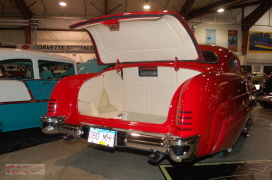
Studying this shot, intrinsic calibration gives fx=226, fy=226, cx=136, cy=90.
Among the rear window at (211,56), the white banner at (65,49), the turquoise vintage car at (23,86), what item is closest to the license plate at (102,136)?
the rear window at (211,56)

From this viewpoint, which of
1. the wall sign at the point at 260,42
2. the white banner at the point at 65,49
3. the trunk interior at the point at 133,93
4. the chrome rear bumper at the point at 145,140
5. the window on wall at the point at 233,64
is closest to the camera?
the chrome rear bumper at the point at 145,140

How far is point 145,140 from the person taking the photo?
2346mm

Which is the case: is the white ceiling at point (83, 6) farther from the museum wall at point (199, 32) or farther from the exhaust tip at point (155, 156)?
the exhaust tip at point (155, 156)

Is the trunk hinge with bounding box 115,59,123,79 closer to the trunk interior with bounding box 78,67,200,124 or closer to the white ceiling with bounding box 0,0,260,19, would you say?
the trunk interior with bounding box 78,67,200,124

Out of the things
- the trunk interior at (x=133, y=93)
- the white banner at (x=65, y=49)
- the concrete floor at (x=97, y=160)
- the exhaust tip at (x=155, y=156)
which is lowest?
the concrete floor at (x=97, y=160)

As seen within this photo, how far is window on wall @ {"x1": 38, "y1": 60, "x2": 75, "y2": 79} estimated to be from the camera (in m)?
4.82

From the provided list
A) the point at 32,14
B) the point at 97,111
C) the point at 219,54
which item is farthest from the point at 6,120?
the point at 32,14

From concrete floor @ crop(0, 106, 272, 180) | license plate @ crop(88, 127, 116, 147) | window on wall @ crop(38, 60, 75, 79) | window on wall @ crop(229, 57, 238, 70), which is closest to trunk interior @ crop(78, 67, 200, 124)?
license plate @ crop(88, 127, 116, 147)

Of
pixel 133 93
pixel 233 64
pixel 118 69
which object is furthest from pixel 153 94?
pixel 233 64

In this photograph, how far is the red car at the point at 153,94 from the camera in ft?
7.27

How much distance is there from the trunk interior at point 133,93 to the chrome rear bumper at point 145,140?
352 millimetres

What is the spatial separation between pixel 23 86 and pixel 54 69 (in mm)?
974

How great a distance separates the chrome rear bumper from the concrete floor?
0.57m

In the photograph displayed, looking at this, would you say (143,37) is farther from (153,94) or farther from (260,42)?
(260,42)
